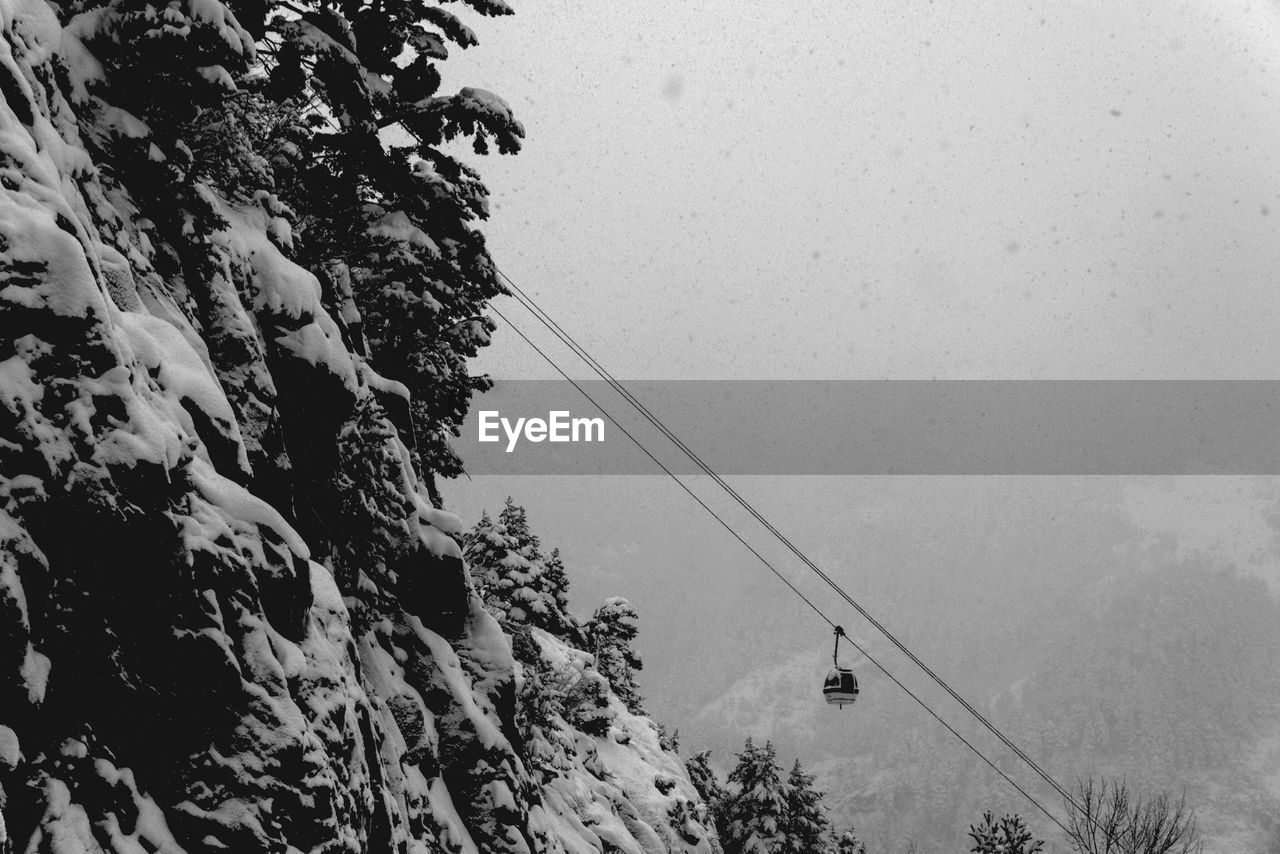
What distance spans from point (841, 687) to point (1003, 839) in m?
24.4

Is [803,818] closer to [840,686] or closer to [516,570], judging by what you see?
[516,570]

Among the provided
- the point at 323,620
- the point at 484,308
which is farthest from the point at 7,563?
the point at 484,308

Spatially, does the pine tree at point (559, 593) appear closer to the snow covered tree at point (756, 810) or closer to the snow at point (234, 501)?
the snow covered tree at point (756, 810)

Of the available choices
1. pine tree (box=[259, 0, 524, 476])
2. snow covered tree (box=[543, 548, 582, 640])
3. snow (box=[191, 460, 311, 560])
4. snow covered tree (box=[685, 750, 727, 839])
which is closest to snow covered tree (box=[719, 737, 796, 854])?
snow covered tree (box=[685, 750, 727, 839])

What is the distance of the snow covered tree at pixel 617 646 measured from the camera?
44.6 m

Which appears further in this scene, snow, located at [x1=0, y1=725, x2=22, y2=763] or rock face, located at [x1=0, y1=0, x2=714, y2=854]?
rock face, located at [x1=0, y1=0, x2=714, y2=854]

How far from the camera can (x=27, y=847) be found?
Answer: 4836 mm

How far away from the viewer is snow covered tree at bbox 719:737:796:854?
3841 cm

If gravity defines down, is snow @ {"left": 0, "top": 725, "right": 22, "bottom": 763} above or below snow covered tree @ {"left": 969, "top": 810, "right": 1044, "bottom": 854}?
below

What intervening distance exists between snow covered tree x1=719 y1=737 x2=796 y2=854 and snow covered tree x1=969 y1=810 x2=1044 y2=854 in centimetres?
741

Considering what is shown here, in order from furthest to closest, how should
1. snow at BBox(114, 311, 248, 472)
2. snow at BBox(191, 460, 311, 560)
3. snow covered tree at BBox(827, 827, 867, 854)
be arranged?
snow covered tree at BBox(827, 827, 867, 854)
snow at BBox(191, 460, 311, 560)
snow at BBox(114, 311, 248, 472)

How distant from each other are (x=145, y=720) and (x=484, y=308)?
12.0 meters

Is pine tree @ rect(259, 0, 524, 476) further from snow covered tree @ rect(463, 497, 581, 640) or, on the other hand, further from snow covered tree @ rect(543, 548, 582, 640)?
snow covered tree @ rect(543, 548, 582, 640)

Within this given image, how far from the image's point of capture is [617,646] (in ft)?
158
